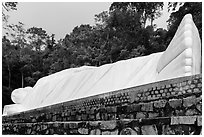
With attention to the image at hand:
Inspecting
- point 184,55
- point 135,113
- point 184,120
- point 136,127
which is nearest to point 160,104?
point 135,113

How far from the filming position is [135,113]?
8.23ft

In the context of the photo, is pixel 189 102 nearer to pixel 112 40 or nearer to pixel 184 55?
pixel 184 55

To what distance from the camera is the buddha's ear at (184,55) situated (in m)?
2.90

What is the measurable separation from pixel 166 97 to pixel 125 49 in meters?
6.17

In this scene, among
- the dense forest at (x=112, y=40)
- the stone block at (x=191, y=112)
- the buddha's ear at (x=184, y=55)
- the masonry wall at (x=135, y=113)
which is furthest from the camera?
the dense forest at (x=112, y=40)

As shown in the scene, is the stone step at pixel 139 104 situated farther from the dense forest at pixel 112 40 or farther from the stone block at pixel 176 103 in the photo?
the dense forest at pixel 112 40

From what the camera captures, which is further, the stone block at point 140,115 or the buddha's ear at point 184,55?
the buddha's ear at point 184,55

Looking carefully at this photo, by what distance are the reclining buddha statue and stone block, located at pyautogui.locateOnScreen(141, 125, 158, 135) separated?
3.40 feet

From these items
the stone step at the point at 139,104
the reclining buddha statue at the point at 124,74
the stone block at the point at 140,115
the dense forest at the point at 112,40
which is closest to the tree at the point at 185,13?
the dense forest at the point at 112,40

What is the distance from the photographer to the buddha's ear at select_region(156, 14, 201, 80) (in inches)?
114

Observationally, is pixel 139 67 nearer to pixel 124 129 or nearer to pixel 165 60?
pixel 165 60

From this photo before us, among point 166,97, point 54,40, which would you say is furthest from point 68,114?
point 54,40

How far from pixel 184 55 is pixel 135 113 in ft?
2.72

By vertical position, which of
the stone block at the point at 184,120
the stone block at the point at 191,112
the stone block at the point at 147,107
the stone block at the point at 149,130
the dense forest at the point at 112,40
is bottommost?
the stone block at the point at 149,130
